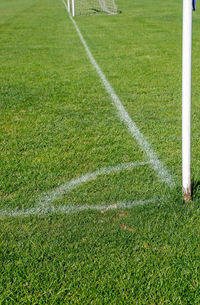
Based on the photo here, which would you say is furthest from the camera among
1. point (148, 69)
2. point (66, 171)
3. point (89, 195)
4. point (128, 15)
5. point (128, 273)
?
point (128, 15)

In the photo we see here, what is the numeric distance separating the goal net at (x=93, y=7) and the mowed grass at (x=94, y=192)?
46.8 feet

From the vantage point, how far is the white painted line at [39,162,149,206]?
10.3 ft

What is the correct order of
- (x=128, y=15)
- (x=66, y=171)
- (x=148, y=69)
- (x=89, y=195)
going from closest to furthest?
(x=89, y=195) → (x=66, y=171) → (x=148, y=69) → (x=128, y=15)

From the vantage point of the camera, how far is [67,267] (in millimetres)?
2416

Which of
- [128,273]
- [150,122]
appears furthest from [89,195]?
[150,122]

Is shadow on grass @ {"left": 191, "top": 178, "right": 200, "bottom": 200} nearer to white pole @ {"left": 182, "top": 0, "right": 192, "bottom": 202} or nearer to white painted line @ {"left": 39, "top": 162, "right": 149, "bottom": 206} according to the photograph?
white pole @ {"left": 182, "top": 0, "right": 192, "bottom": 202}

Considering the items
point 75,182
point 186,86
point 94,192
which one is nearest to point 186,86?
point 186,86

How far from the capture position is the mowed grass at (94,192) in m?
2.28

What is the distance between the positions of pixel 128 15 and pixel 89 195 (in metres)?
17.0

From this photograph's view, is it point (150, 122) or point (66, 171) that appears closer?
point (66, 171)

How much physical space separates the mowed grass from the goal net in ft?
46.8

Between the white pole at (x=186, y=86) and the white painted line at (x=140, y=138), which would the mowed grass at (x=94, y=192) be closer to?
the white painted line at (x=140, y=138)

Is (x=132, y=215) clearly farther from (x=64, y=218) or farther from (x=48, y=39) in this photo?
(x=48, y=39)

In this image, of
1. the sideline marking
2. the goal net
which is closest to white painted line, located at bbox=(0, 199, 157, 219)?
the sideline marking
